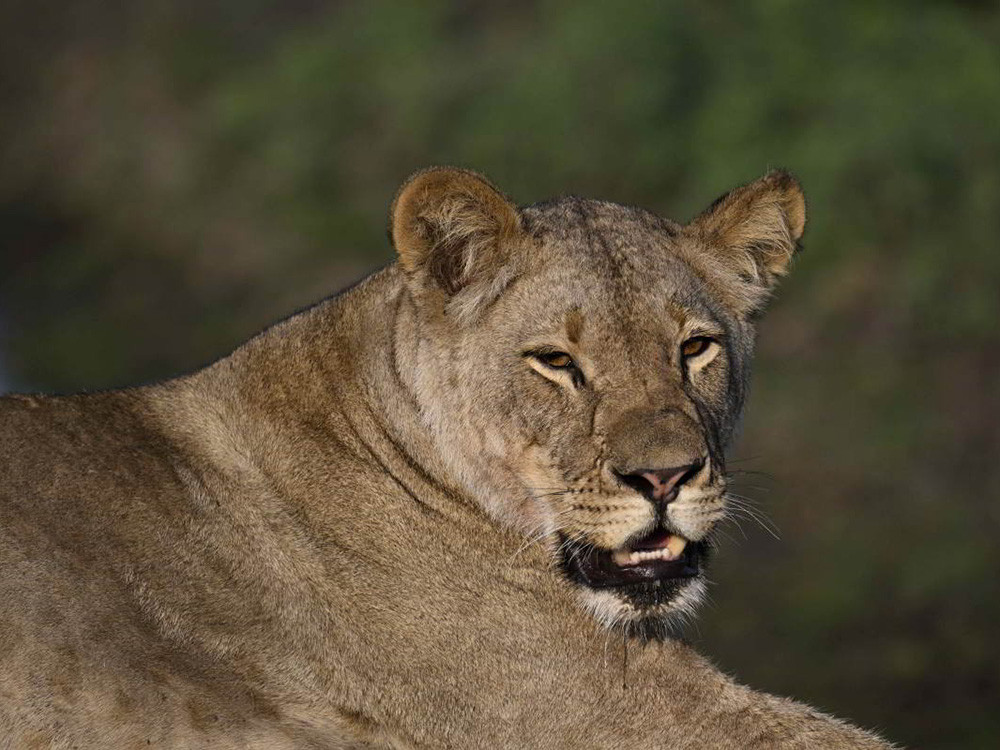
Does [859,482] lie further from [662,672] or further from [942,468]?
[662,672]

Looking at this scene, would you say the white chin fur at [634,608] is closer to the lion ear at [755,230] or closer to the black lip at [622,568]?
the black lip at [622,568]

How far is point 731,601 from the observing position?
10.2 metres

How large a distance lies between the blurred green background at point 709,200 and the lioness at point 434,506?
1.40 m

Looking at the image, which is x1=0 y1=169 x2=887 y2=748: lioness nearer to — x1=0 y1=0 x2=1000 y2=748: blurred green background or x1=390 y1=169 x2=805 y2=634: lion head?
x1=390 y1=169 x2=805 y2=634: lion head

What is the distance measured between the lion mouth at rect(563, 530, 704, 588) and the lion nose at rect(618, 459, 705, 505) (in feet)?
0.46

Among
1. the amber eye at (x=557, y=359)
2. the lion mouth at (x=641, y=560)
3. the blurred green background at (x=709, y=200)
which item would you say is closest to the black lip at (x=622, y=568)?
the lion mouth at (x=641, y=560)

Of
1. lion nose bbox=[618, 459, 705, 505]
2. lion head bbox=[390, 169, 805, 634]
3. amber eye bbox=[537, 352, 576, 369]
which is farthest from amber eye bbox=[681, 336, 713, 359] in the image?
lion nose bbox=[618, 459, 705, 505]

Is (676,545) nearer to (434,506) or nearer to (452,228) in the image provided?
(434,506)

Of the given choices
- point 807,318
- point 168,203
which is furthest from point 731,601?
point 168,203

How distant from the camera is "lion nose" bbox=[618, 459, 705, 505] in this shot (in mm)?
4914

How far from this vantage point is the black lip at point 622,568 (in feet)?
16.8

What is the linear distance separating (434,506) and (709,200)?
28.7 ft

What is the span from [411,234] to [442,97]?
1217 centimetres

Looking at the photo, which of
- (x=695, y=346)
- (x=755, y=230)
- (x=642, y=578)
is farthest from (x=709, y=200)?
(x=642, y=578)
